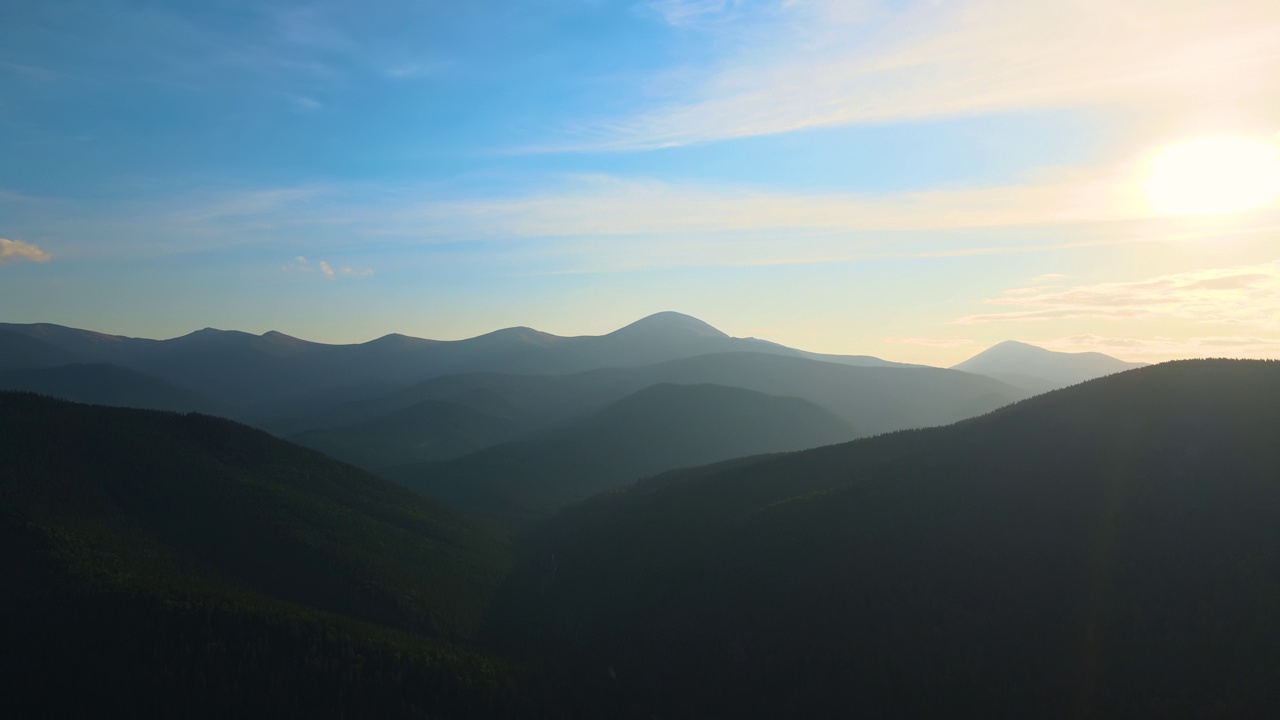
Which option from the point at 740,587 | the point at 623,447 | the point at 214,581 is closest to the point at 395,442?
the point at 623,447

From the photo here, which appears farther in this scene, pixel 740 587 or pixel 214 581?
pixel 740 587

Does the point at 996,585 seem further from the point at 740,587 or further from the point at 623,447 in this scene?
the point at 623,447

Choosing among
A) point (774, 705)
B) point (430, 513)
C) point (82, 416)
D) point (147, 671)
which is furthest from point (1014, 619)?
point (82, 416)

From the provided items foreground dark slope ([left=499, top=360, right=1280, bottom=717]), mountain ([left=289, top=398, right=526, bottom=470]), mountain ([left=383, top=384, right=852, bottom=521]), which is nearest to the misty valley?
foreground dark slope ([left=499, top=360, right=1280, bottom=717])

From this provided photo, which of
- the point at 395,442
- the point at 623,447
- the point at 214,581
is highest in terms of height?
the point at 214,581

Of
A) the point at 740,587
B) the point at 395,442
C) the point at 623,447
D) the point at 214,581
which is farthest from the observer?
the point at 395,442

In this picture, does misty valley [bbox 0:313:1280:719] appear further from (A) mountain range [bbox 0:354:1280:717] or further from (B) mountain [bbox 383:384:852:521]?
(B) mountain [bbox 383:384:852:521]

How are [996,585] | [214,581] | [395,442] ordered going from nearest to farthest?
1. [996,585]
2. [214,581]
3. [395,442]
